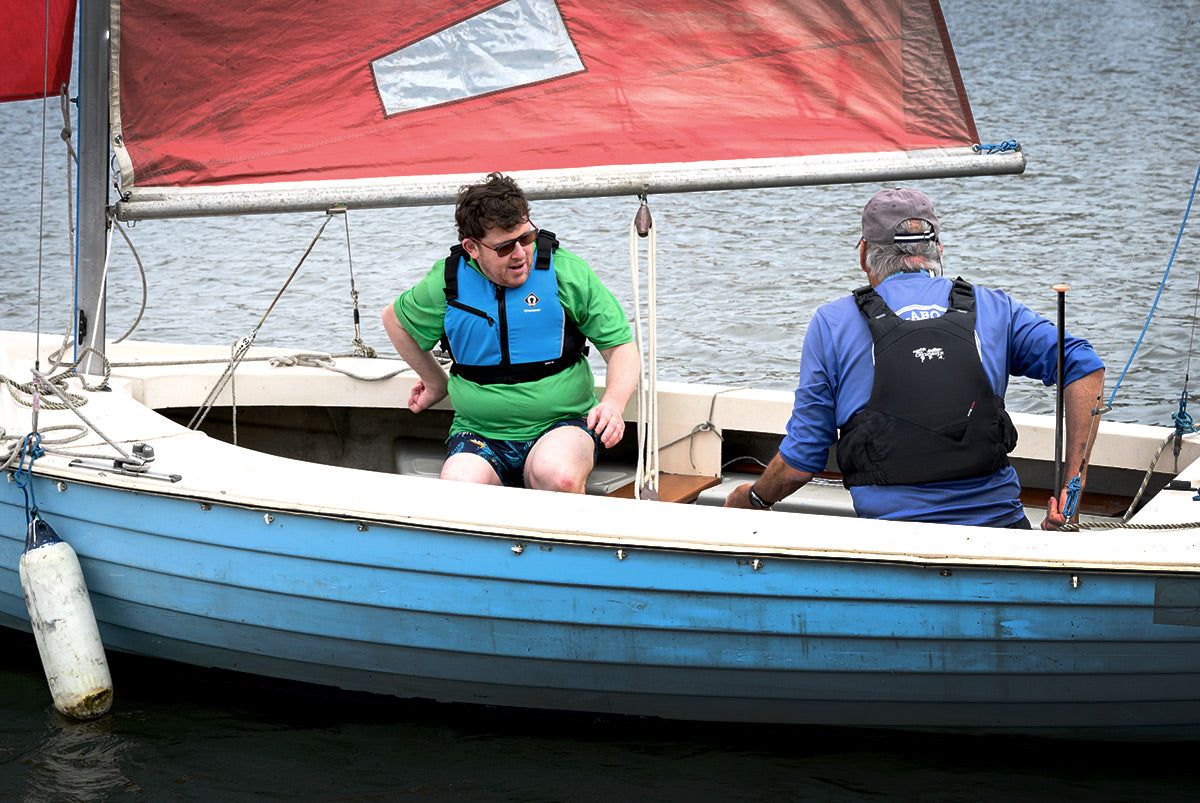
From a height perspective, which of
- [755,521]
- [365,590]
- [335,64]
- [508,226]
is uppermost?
[335,64]

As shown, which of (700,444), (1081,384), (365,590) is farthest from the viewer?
(700,444)

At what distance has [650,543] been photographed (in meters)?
2.92

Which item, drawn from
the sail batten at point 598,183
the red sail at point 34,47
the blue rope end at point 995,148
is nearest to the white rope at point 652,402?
the sail batten at point 598,183

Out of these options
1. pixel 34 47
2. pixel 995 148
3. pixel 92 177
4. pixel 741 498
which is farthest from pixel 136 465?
pixel 995 148

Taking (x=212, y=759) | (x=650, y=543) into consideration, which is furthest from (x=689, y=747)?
(x=212, y=759)

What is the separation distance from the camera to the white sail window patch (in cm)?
366

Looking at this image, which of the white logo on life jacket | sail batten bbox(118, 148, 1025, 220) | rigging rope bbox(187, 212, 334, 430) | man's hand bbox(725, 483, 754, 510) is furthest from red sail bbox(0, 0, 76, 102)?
the white logo on life jacket

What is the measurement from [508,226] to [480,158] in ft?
1.27

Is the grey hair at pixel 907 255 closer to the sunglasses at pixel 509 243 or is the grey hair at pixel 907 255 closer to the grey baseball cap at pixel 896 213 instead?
the grey baseball cap at pixel 896 213

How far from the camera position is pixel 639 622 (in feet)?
9.89

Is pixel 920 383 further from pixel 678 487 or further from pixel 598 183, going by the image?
pixel 678 487

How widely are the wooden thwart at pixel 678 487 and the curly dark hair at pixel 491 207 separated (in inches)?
35.8

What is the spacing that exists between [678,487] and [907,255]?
1.22 metres

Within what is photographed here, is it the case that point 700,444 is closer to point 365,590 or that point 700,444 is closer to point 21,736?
point 365,590
